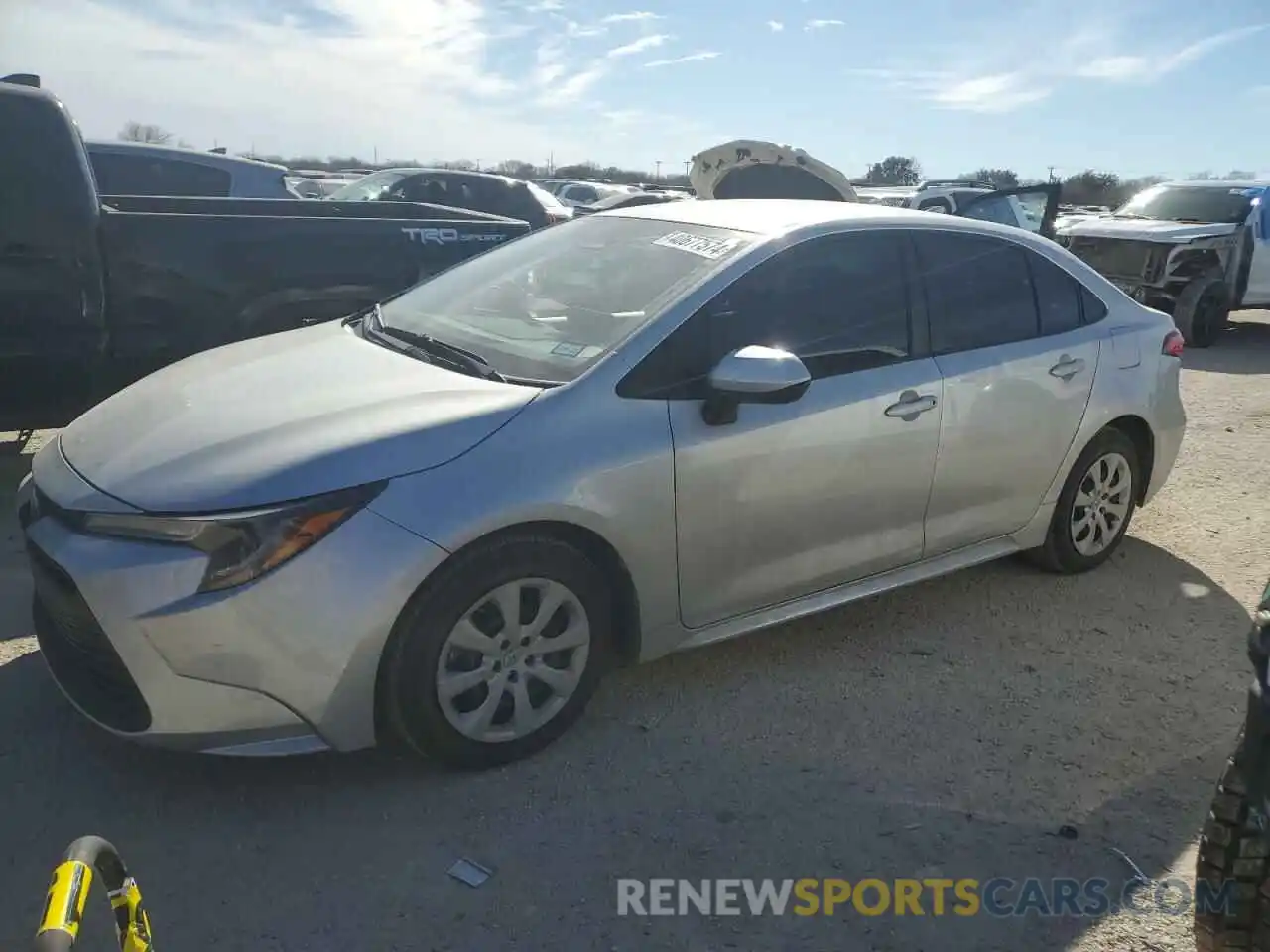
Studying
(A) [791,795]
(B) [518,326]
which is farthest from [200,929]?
(B) [518,326]

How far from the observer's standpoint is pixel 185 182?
379 inches

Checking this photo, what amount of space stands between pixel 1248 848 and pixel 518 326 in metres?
2.63

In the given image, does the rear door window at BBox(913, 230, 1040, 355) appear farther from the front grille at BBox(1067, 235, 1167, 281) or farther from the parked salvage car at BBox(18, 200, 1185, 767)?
the front grille at BBox(1067, 235, 1167, 281)

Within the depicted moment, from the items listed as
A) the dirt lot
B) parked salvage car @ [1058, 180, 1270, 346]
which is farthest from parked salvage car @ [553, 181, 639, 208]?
the dirt lot

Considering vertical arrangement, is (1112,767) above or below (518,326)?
below

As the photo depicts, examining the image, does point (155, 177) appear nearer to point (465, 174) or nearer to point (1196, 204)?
point (465, 174)

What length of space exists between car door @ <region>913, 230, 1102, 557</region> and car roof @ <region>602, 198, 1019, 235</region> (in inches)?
3.5

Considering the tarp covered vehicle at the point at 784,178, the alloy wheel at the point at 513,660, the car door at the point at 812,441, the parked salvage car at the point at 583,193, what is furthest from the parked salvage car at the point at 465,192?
the parked salvage car at the point at 583,193

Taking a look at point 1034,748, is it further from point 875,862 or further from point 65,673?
point 65,673

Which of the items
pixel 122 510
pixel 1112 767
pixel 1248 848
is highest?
pixel 122 510

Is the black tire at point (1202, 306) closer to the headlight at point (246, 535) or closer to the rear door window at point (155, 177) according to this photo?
the rear door window at point (155, 177)

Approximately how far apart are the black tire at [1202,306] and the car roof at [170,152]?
9873mm

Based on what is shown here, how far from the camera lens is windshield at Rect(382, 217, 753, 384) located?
3477 millimetres

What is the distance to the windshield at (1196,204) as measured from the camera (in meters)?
12.6
